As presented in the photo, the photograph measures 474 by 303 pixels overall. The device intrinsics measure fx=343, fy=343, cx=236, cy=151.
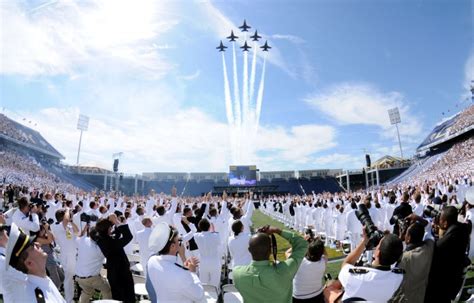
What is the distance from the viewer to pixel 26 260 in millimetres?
2877

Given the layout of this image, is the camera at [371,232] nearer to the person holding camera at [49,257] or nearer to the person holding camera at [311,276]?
the person holding camera at [311,276]

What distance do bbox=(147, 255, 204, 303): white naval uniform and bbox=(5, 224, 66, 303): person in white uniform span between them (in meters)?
0.99

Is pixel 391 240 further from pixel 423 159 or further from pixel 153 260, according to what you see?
pixel 423 159

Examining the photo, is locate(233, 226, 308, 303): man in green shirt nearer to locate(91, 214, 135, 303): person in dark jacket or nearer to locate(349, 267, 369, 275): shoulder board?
locate(349, 267, 369, 275): shoulder board

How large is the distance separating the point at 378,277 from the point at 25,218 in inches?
330

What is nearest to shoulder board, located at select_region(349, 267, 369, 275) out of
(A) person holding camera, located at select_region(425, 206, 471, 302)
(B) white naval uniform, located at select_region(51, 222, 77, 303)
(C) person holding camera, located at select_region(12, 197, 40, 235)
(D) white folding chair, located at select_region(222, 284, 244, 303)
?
(A) person holding camera, located at select_region(425, 206, 471, 302)

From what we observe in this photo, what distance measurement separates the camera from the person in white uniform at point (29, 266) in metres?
2.80

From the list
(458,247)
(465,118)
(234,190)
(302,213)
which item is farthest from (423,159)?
(458,247)

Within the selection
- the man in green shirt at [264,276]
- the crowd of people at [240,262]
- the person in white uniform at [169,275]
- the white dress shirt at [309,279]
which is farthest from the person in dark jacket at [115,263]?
the man in green shirt at [264,276]

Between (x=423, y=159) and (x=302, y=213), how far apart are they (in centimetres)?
5053

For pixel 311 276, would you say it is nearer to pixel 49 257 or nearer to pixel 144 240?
pixel 49 257

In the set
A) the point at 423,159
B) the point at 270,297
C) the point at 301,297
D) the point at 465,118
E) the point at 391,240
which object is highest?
the point at 465,118

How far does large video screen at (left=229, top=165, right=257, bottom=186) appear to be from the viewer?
65625 mm

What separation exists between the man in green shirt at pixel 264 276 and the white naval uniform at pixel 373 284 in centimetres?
57
